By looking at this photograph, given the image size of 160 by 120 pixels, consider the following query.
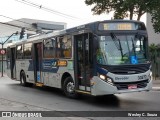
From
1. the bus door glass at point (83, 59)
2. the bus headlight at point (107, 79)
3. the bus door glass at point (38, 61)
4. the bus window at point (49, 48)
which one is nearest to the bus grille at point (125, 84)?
the bus headlight at point (107, 79)

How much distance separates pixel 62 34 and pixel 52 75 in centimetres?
217

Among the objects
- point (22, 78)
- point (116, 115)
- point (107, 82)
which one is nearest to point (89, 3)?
point (22, 78)

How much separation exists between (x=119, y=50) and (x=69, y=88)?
3.24 m

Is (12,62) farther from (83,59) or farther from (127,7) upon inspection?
(83,59)

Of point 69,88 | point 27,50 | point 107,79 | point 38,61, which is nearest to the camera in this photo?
point 107,79

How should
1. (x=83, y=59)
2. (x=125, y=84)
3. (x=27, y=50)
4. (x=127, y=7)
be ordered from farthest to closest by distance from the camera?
(x=127, y=7)
(x=27, y=50)
(x=83, y=59)
(x=125, y=84)

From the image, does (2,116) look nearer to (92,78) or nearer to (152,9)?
(92,78)

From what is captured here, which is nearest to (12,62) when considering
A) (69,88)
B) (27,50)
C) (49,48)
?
(27,50)

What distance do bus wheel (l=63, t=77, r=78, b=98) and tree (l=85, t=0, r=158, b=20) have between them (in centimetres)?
1265

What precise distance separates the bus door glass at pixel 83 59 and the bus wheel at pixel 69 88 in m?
0.70

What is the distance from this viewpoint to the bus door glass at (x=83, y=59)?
1294 cm

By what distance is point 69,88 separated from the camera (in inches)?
577

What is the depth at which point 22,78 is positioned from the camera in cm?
2152

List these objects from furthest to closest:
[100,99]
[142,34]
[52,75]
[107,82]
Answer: [52,75], [100,99], [142,34], [107,82]
